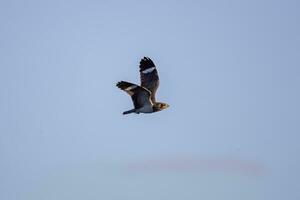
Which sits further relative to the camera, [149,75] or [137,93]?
[149,75]

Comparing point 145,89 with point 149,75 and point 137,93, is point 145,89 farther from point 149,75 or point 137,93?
point 149,75

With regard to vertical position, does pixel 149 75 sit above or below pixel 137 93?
above

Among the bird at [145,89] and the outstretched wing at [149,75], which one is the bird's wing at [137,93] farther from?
the outstretched wing at [149,75]

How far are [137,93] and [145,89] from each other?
0.57m

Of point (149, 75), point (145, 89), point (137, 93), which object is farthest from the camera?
point (149, 75)

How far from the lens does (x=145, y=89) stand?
3541 centimetres

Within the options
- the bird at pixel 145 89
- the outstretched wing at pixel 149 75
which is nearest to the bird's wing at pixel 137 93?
the bird at pixel 145 89

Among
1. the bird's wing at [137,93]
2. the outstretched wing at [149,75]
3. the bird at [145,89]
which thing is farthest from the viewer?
the outstretched wing at [149,75]

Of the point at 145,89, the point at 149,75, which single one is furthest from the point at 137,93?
the point at 149,75

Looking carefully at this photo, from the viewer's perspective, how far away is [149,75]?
39094 mm

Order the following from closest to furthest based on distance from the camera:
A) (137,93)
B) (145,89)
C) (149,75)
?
1. (145,89)
2. (137,93)
3. (149,75)

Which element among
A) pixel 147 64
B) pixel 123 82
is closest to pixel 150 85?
pixel 147 64

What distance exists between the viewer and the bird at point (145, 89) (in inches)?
1383

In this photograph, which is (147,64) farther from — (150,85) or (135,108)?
(135,108)
